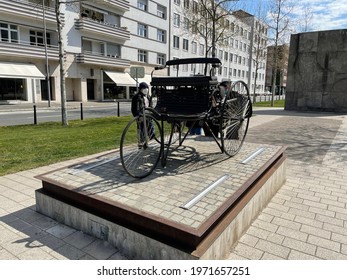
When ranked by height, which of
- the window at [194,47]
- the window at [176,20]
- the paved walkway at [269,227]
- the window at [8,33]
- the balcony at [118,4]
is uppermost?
the window at [176,20]

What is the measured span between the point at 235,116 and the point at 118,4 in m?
32.0

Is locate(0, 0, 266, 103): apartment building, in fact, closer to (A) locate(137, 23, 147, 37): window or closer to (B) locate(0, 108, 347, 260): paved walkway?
(A) locate(137, 23, 147, 37): window

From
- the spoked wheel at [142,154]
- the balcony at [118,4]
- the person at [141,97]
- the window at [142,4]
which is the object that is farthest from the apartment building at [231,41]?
the spoked wheel at [142,154]

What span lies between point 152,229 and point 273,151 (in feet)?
10.6

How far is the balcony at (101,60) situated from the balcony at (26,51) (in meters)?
2.81

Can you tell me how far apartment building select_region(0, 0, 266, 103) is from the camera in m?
24.9

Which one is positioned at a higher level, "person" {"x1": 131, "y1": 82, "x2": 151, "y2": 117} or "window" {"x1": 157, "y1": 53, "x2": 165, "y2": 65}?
"window" {"x1": 157, "y1": 53, "x2": 165, "y2": 65}

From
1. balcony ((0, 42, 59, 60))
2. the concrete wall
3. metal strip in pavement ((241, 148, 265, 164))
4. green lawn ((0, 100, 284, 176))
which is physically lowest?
green lawn ((0, 100, 284, 176))

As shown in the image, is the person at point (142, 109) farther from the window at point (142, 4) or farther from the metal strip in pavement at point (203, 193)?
the window at point (142, 4)

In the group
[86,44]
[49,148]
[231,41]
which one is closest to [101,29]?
[86,44]

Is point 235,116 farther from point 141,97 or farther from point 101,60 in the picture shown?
point 101,60

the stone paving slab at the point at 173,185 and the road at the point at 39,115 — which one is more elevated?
the stone paving slab at the point at 173,185

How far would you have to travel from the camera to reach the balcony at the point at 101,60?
29.7 m

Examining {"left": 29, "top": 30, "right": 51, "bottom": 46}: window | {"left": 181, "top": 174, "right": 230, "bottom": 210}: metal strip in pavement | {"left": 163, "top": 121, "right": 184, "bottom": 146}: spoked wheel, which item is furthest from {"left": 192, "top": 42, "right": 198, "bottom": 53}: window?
{"left": 181, "top": 174, "right": 230, "bottom": 210}: metal strip in pavement
